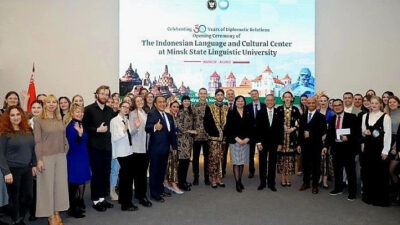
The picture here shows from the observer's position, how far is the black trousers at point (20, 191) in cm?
363

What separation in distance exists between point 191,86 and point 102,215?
445 cm

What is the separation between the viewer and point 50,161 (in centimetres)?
377

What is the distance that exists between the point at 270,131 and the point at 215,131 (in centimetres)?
85

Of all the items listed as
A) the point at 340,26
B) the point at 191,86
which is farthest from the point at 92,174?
the point at 340,26

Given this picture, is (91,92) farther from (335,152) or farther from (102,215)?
(335,152)

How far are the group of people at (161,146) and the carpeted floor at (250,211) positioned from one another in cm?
19

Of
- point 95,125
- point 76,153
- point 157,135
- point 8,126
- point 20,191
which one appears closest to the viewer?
point 8,126

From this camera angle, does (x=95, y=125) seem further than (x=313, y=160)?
No

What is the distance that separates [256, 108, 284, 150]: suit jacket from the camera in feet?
18.2

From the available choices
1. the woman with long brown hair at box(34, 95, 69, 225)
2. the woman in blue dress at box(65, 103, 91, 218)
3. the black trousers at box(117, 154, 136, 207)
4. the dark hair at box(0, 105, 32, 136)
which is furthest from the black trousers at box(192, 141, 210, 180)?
the dark hair at box(0, 105, 32, 136)

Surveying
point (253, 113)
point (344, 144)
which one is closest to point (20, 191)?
point (253, 113)

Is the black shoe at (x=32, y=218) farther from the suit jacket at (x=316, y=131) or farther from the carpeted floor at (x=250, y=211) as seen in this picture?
the suit jacket at (x=316, y=131)

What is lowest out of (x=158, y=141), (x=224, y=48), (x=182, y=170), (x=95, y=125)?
(x=182, y=170)

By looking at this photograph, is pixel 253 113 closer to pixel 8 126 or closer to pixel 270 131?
pixel 270 131
